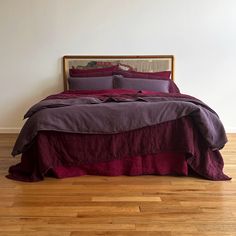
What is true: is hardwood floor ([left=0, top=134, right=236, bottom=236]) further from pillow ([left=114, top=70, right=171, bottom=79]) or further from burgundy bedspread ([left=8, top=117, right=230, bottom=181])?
pillow ([left=114, top=70, right=171, bottom=79])

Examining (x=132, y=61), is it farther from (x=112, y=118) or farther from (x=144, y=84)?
(x=112, y=118)

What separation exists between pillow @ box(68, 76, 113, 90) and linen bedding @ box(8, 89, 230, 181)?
3.76 ft

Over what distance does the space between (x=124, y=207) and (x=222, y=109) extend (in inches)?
112

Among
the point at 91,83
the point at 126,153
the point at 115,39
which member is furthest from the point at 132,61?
the point at 126,153

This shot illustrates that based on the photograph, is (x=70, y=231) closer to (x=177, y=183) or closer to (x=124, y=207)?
(x=124, y=207)

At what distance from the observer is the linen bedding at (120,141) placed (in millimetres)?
2844

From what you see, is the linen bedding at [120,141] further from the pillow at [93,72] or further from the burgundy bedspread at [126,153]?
the pillow at [93,72]

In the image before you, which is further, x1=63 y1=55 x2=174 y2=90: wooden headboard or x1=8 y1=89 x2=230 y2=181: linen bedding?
x1=63 y1=55 x2=174 y2=90: wooden headboard

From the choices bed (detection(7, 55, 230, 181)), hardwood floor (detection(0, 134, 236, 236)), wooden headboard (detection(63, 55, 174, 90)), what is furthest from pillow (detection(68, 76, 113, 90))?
hardwood floor (detection(0, 134, 236, 236))

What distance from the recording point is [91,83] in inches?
163

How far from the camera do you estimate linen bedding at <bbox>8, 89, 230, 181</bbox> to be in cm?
284

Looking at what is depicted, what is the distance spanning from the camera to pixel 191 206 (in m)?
2.38

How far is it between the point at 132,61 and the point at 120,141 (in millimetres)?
1936

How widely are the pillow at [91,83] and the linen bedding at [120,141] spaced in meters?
1.15
